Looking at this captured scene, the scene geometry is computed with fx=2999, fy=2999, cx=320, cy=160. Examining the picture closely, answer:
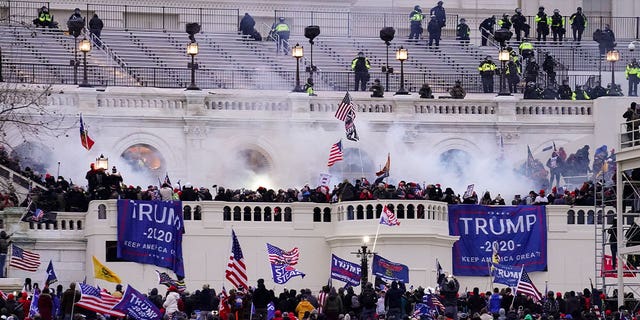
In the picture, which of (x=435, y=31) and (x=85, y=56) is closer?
(x=85, y=56)

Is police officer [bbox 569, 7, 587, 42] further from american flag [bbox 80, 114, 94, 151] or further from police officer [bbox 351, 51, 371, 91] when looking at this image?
american flag [bbox 80, 114, 94, 151]

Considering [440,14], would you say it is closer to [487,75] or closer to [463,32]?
[463,32]

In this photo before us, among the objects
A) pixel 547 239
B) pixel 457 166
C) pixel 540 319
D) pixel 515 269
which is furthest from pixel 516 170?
pixel 540 319

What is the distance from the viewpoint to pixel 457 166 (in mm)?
95562

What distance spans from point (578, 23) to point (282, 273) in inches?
1353

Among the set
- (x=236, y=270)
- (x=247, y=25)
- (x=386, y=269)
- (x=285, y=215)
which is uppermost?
(x=247, y=25)

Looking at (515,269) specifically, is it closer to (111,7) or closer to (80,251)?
(80,251)

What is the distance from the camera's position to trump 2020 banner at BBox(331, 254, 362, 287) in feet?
253

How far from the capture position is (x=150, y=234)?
82875 mm

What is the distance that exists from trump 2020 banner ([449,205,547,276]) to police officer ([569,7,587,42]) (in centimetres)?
2453

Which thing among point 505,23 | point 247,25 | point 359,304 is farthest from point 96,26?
point 359,304

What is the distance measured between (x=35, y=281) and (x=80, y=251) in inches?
88.4

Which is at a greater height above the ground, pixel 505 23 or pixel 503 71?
pixel 505 23

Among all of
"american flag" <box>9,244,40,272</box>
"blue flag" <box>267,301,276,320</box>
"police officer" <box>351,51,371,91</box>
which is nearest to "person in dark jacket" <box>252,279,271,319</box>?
"blue flag" <box>267,301,276,320</box>
